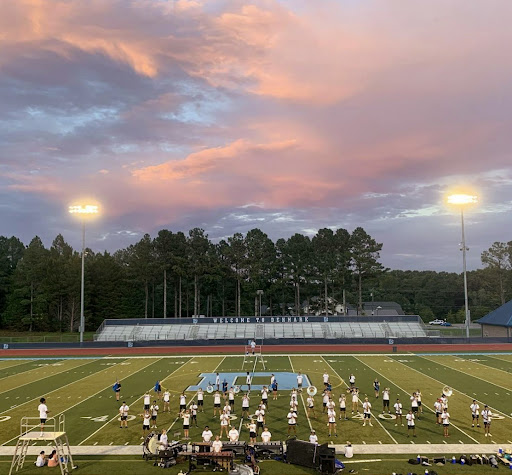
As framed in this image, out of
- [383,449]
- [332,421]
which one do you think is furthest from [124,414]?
[383,449]

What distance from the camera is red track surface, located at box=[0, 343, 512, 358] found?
50.8 m

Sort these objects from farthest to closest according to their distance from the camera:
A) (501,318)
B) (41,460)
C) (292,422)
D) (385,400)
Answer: (501,318) → (385,400) → (292,422) → (41,460)

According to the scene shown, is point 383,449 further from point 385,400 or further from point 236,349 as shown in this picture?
point 236,349

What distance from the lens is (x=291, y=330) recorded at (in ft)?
211

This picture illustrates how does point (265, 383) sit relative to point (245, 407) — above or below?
below

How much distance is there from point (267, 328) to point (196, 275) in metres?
26.2

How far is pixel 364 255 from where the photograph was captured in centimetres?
8469

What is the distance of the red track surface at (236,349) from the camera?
1998 inches

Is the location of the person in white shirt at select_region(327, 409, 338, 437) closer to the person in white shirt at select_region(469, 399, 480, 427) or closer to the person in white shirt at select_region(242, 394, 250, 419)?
the person in white shirt at select_region(242, 394, 250, 419)

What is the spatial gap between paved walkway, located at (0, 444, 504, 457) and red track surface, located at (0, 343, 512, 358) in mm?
31882

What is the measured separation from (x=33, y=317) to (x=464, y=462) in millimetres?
80051

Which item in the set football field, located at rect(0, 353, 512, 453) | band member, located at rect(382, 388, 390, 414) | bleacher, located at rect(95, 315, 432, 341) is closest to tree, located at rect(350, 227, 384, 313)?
bleacher, located at rect(95, 315, 432, 341)

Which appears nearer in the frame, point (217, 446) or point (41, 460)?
point (217, 446)

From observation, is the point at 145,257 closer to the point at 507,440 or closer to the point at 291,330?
the point at 291,330
